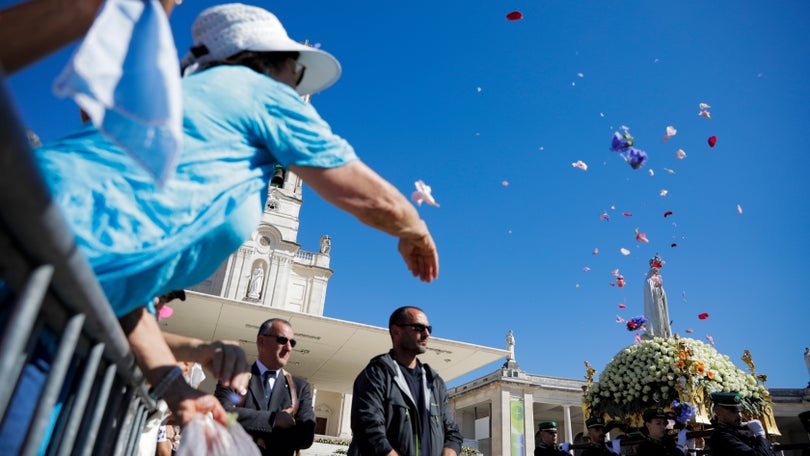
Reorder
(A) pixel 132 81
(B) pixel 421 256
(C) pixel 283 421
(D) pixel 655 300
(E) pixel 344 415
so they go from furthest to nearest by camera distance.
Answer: (E) pixel 344 415, (D) pixel 655 300, (C) pixel 283 421, (B) pixel 421 256, (A) pixel 132 81

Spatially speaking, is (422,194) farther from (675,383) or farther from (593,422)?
(593,422)

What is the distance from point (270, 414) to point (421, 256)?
99.1 inches

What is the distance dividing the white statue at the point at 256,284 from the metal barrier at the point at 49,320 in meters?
30.9

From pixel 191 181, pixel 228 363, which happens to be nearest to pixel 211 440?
pixel 228 363

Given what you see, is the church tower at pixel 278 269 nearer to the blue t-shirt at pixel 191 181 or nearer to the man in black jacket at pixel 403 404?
the man in black jacket at pixel 403 404

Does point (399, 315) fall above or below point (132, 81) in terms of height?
above

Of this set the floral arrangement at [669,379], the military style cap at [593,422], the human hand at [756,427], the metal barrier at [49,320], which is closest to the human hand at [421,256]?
the metal barrier at [49,320]

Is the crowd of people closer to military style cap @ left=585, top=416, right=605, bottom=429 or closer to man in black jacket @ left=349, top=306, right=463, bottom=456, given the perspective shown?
man in black jacket @ left=349, top=306, right=463, bottom=456

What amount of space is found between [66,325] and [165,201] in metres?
0.34

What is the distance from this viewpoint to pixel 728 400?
20.2ft

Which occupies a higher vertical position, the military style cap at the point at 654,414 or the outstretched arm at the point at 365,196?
the military style cap at the point at 654,414

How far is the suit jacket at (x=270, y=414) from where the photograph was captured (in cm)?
357

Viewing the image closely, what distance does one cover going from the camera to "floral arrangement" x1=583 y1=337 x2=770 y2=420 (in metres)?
6.55

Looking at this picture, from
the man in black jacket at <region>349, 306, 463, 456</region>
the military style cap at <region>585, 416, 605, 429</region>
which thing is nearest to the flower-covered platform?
the military style cap at <region>585, 416, 605, 429</region>
